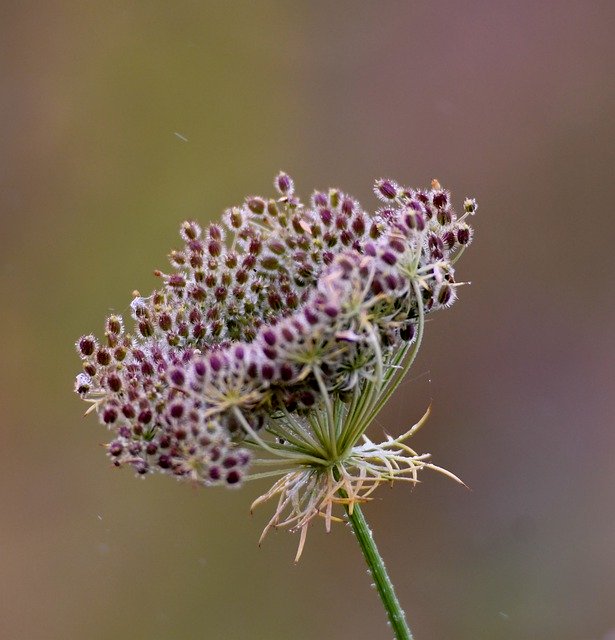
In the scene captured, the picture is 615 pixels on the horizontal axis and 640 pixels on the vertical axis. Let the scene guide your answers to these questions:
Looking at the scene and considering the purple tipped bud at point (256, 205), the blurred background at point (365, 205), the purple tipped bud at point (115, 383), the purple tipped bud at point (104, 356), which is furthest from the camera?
the blurred background at point (365, 205)

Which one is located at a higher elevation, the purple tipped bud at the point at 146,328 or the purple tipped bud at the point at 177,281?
the purple tipped bud at the point at 177,281

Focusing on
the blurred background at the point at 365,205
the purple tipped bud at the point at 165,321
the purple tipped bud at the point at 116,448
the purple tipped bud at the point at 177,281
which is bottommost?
the purple tipped bud at the point at 116,448

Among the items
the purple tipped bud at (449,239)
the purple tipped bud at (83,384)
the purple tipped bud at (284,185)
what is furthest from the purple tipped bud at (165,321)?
the purple tipped bud at (449,239)

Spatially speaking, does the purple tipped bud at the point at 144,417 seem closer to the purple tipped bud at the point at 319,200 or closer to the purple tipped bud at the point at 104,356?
the purple tipped bud at the point at 104,356

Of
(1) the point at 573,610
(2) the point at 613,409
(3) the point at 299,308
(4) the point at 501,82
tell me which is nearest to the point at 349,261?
(3) the point at 299,308

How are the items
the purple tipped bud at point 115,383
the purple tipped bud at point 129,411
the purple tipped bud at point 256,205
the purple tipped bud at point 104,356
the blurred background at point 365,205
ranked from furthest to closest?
the blurred background at point 365,205 → the purple tipped bud at point 256,205 → the purple tipped bud at point 104,356 → the purple tipped bud at point 115,383 → the purple tipped bud at point 129,411

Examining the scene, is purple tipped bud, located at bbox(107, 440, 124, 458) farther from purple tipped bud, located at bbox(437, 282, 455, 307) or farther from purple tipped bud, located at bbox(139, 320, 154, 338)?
purple tipped bud, located at bbox(437, 282, 455, 307)
